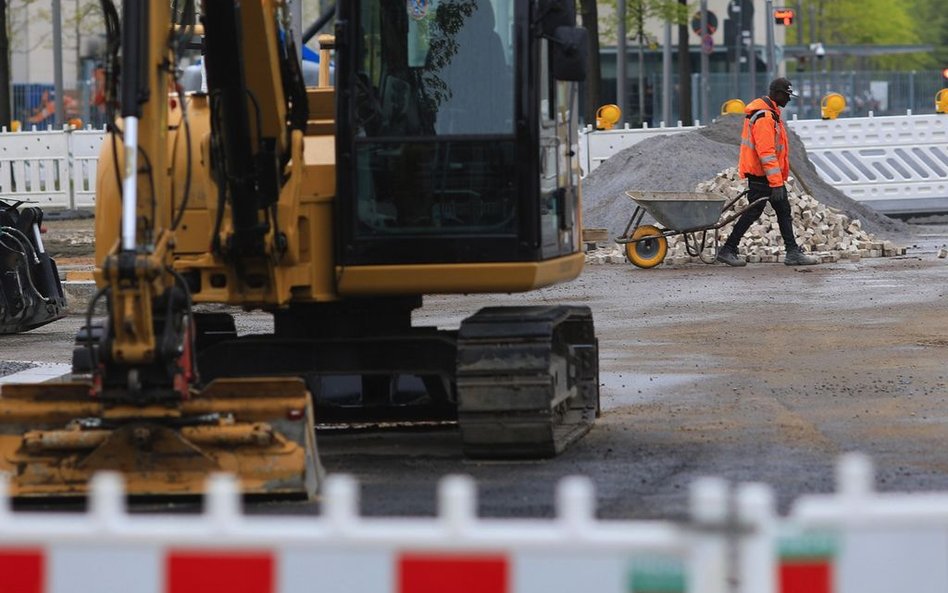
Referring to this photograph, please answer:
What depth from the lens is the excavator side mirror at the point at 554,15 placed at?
900 cm

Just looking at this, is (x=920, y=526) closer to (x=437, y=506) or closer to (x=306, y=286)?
(x=437, y=506)

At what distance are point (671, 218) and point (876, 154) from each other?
11.3 metres

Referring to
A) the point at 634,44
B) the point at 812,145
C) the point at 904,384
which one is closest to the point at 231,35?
the point at 904,384

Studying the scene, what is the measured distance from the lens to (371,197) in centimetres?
916

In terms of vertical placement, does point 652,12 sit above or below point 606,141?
above

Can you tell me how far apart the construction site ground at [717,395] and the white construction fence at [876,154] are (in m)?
10.6

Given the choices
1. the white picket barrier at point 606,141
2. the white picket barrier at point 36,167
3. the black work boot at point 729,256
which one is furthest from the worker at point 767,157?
the white picket barrier at point 36,167

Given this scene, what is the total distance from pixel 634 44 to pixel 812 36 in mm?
10223

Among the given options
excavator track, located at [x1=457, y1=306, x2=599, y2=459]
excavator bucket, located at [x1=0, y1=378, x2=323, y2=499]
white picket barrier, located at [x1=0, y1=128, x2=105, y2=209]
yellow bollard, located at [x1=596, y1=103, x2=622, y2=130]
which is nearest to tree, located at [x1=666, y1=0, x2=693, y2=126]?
yellow bollard, located at [x1=596, y1=103, x2=622, y2=130]

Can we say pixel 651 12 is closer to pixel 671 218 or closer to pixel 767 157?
pixel 671 218

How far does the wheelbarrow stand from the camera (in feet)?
70.7

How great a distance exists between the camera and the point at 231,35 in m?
8.41

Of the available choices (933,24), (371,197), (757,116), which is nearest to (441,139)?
(371,197)

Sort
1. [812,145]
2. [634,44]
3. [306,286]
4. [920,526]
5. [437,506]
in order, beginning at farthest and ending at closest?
[634,44] → [812,145] → [306,286] → [437,506] → [920,526]
